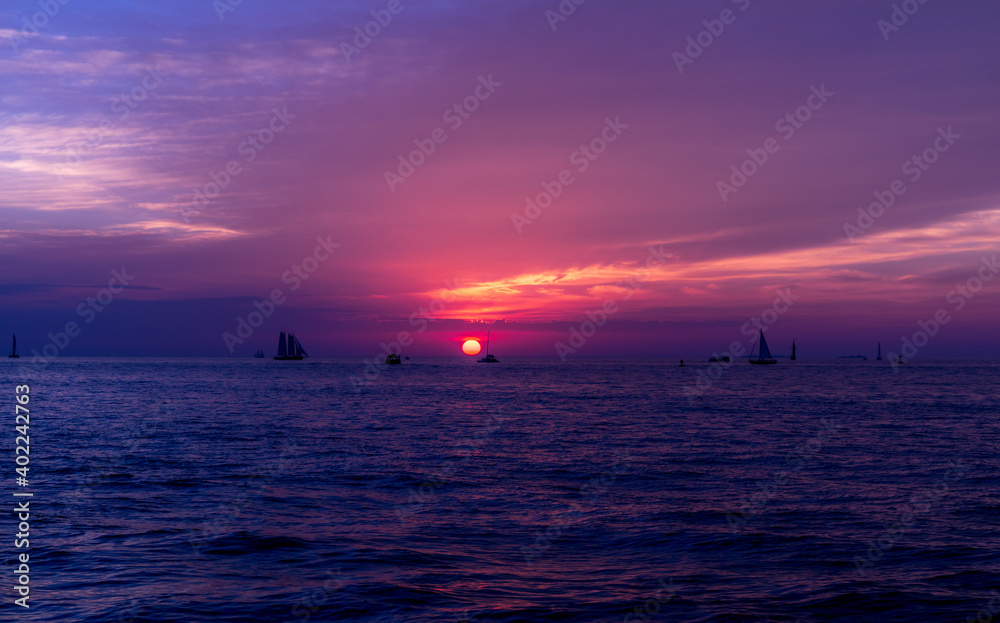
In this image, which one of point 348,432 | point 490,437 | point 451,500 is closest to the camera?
point 451,500

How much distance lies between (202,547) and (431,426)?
Answer: 37.0m

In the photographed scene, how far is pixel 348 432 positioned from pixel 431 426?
7589 millimetres

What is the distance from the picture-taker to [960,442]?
42531mm

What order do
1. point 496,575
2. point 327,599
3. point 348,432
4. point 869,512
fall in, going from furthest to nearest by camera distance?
point 348,432 < point 869,512 < point 496,575 < point 327,599

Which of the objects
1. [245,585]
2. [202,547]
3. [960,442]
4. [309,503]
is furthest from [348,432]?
[960,442]

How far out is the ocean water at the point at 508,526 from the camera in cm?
1472

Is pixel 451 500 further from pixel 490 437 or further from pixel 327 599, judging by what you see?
pixel 490 437

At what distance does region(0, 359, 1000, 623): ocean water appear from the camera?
14719mm

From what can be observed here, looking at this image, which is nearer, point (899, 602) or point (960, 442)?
point (899, 602)

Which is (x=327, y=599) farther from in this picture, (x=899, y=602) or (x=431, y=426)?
(x=431, y=426)

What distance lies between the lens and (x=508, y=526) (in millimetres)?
21750

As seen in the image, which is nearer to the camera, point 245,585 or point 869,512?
point 245,585

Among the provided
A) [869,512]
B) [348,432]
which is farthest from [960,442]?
[348,432]

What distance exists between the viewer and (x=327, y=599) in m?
14.9
